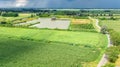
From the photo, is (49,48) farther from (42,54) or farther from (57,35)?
(57,35)

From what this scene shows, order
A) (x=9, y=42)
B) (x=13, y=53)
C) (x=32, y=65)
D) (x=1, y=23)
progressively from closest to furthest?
(x=32, y=65) < (x=13, y=53) < (x=9, y=42) < (x=1, y=23)

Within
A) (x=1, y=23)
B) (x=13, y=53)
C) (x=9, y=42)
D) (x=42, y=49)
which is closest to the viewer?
(x=13, y=53)

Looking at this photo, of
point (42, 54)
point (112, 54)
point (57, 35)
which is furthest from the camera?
point (57, 35)

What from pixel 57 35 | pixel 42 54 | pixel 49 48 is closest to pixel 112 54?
pixel 42 54

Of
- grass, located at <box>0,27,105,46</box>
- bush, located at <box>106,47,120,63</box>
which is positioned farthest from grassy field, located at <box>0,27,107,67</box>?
bush, located at <box>106,47,120,63</box>

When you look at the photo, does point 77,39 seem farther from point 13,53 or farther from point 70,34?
point 13,53

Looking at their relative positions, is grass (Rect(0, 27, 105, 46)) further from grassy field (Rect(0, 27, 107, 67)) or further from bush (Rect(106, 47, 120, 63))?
bush (Rect(106, 47, 120, 63))

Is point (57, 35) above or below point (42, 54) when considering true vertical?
below

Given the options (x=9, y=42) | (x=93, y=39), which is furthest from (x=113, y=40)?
(x=9, y=42)
